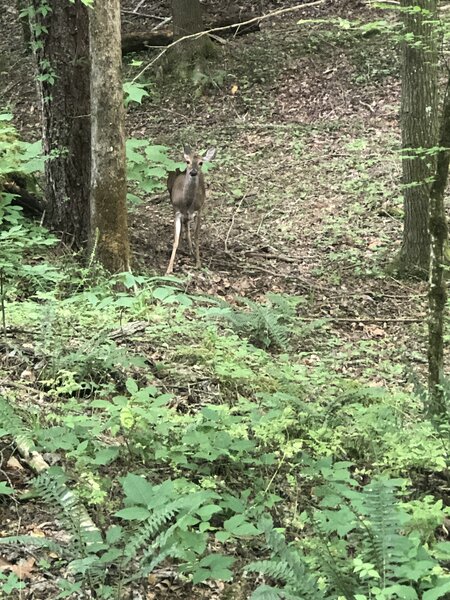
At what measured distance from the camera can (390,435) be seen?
4.09 metres

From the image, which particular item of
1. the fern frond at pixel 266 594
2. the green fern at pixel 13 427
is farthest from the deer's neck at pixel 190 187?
the fern frond at pixel 266 594

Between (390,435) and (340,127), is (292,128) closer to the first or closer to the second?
(340,127)

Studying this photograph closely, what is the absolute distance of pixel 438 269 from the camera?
4160 millimetres

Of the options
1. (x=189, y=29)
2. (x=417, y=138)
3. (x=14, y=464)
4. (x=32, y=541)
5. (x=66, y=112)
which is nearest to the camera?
(x=32, y=541)

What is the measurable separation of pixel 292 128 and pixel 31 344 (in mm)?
9230

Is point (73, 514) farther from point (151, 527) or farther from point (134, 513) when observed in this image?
point (151, 527)

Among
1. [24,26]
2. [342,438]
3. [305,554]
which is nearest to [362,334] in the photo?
[342,438]

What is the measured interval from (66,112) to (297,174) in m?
5.16

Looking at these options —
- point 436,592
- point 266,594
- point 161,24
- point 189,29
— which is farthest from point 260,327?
point 161,24

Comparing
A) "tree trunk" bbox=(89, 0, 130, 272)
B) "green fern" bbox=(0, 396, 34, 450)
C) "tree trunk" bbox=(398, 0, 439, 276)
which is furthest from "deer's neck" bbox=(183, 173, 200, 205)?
"green fern" bbox=(0, 396, 34, 450)

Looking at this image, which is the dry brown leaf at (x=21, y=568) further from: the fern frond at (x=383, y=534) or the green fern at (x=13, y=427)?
the fern frond at (x=383, y=534)

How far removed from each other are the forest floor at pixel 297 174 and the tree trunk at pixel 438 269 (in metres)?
0.23

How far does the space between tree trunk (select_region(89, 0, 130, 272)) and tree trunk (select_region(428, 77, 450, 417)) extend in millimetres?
3514

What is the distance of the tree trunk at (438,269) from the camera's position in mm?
4012
